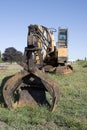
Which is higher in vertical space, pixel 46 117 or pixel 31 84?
pixel 31 84

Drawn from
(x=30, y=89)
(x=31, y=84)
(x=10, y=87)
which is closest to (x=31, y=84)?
(x=31, y=84)

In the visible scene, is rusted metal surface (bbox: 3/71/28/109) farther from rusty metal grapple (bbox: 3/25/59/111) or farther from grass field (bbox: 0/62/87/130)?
grass field (bbox: 0/62/87/130)

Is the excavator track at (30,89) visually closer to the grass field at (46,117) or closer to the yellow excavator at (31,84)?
the yellow excavator at (31,84)

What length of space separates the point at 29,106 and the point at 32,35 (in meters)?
1.98

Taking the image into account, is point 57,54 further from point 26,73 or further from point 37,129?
point 37,129

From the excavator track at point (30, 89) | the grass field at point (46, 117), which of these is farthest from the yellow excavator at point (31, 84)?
the grass field at point (46, 117)

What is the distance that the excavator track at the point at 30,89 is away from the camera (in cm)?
941

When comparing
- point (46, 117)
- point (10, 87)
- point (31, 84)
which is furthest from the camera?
point (31, 84)

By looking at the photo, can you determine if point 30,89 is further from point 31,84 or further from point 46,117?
point 46,117

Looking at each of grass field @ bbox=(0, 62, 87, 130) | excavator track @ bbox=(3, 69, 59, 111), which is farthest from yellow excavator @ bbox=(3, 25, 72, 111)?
grass field @ bbox=(0, 62, 87, 130)

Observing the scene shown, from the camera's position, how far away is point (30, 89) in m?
10.5

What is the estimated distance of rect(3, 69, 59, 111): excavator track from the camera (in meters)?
9.41

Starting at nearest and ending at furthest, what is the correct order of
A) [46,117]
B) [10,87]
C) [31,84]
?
[46,117] < [10,87] < [31,84]

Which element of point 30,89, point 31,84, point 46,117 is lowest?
point 46,117
